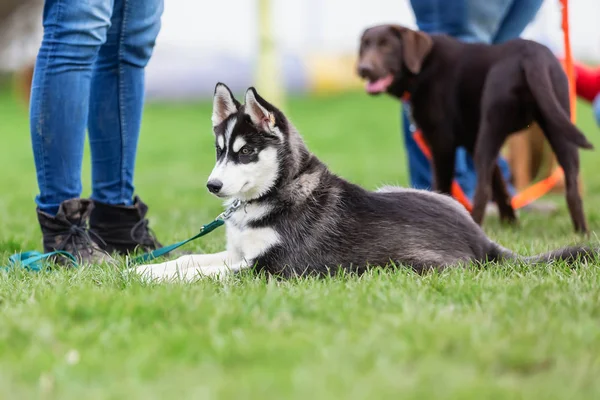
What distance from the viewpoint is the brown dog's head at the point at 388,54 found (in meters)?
5.33

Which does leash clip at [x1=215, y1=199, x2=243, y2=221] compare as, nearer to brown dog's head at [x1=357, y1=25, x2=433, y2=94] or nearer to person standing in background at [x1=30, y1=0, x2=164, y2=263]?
person standing in background at [x1=30, y1=0, x2=164, y2=263]

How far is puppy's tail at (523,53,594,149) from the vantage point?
14.6 feet

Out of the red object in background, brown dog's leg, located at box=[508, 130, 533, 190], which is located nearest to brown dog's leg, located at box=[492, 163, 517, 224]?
brown dog's leg, located at box=[508, 130, 533, 190]

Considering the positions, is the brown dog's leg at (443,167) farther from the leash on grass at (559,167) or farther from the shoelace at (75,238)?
the shoelace at (75,238)

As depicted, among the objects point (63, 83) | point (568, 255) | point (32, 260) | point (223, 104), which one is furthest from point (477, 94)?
point (32, 260)

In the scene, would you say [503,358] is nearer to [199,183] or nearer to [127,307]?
[127,307]

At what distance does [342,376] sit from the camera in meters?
1.92

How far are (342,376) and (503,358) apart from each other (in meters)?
0.44

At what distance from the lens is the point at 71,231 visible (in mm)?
3816

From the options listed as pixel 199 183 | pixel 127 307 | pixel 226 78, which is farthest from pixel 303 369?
pixel 226 78

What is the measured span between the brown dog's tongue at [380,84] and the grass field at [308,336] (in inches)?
99.3

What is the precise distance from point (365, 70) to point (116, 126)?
2091mm

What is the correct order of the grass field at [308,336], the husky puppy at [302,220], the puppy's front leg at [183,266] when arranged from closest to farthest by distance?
the grass field at [308,336] → the puppy's front leg at [183,266] → the husky puppy at [302,220]

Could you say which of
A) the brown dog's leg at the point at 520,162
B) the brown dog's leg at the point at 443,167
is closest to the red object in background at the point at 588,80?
the brown dog's leg at the point at 520,162
